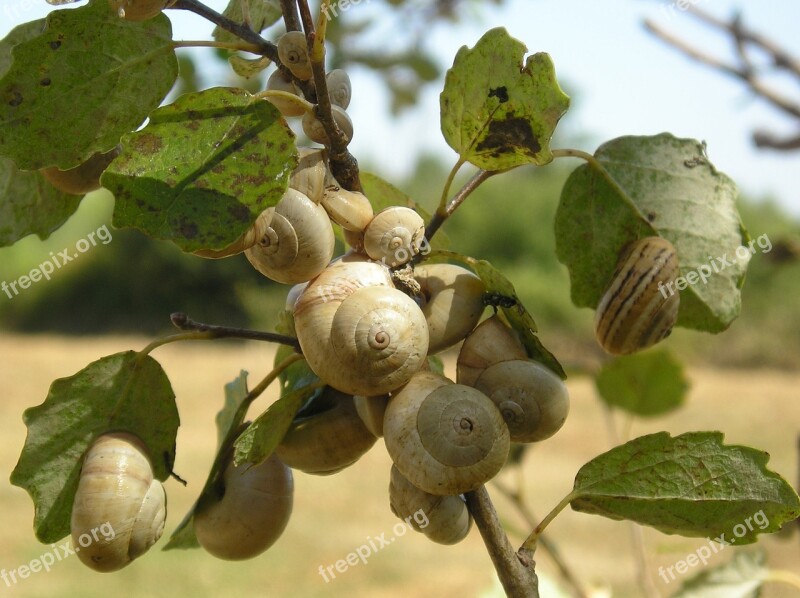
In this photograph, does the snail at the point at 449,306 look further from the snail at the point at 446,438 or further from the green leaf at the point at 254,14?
the green leaf at the point at 254,14

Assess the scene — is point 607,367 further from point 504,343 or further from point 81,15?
→ point 81,15

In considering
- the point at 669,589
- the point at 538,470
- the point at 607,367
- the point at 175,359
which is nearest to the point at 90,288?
the point at 175,359

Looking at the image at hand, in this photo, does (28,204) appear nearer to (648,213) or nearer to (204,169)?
(204,169)

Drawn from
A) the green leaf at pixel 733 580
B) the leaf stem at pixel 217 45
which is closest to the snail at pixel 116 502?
the leaf stem at pixel 217 45

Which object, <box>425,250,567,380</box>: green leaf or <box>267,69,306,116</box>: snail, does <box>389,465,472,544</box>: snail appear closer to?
<box>425,250,567,380</box>: green leaf

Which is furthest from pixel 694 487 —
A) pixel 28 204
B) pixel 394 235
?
pixel 28 204

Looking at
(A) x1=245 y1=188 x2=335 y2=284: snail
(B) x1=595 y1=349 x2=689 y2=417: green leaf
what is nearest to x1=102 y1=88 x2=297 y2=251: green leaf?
(A) x1=245 y1=188 x2=335 y2=284: snail
